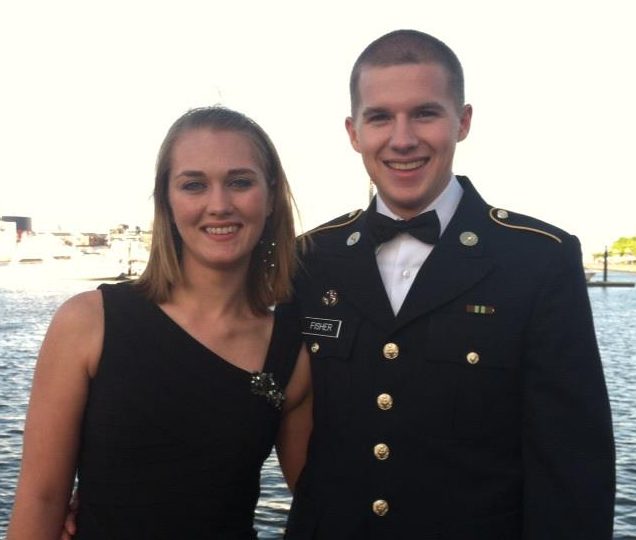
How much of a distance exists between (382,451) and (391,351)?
13.2 inches

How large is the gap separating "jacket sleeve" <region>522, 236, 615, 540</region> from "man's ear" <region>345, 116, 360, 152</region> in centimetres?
90

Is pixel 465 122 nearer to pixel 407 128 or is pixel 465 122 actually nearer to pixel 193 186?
pixel 407 128

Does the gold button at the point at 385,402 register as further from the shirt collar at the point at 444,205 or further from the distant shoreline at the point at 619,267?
the distant shoreline at the point at 619,267

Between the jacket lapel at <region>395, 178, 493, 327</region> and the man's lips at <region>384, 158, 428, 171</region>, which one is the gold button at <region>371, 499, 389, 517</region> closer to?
the jacket lapel at <region>395, 178, 493, 327</region>

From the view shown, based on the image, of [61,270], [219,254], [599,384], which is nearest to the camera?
[599,384]

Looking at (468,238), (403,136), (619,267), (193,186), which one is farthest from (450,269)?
(619,267)

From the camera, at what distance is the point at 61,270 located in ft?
295

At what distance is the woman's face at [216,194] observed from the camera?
3055mm

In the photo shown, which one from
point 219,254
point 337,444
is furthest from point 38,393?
point 337,444

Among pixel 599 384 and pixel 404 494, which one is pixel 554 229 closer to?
pixel 599 384

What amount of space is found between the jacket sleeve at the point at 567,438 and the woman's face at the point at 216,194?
41.9 inches

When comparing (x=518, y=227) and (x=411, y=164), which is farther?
→ (x=518, y=227)

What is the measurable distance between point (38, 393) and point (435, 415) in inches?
51.0

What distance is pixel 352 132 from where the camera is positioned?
3.25 metres
